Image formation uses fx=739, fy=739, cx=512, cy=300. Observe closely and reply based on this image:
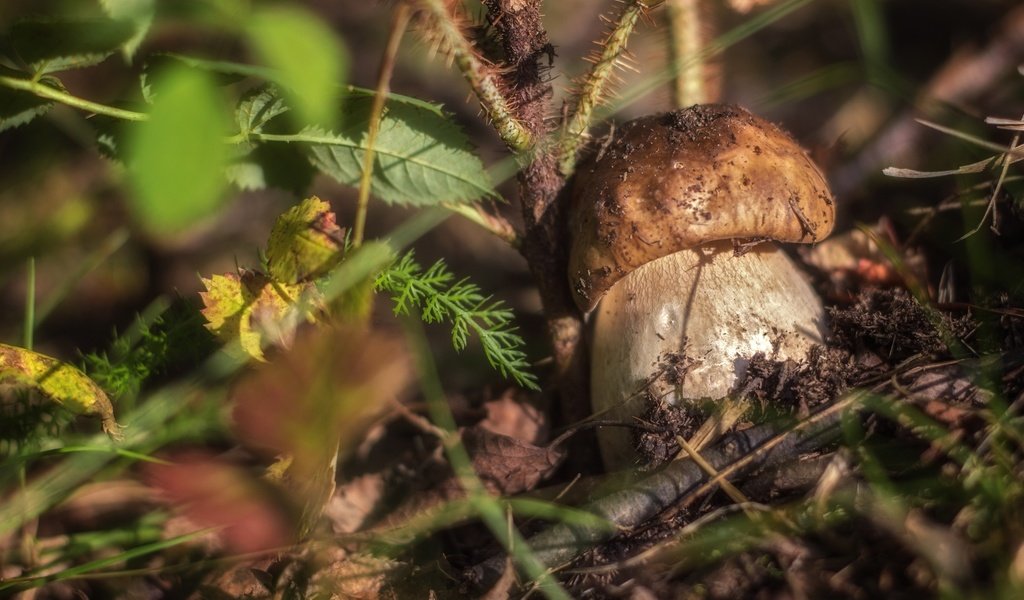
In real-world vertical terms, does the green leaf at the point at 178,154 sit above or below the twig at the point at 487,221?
above

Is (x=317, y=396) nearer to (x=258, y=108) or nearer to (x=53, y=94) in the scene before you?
(x=258, y=108)

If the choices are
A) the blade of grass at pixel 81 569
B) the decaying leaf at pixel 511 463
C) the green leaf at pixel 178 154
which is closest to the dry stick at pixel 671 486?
the decaying leaf at pixel 511 463

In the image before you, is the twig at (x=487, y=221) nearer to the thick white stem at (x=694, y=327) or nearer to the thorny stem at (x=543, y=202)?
the thorny stem at (x=543, y=202)

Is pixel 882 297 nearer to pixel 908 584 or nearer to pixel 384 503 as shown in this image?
pixel 908 584

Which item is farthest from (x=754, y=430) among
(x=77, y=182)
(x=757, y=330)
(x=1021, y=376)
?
(x=77, y=182)

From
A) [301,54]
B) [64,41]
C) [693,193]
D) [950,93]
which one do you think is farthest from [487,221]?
[950,93]

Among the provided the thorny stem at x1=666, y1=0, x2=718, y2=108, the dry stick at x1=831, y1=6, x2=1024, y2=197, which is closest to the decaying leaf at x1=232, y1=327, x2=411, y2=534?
the thorny stem at x1=666, y1=0, x2=718, y2=108
